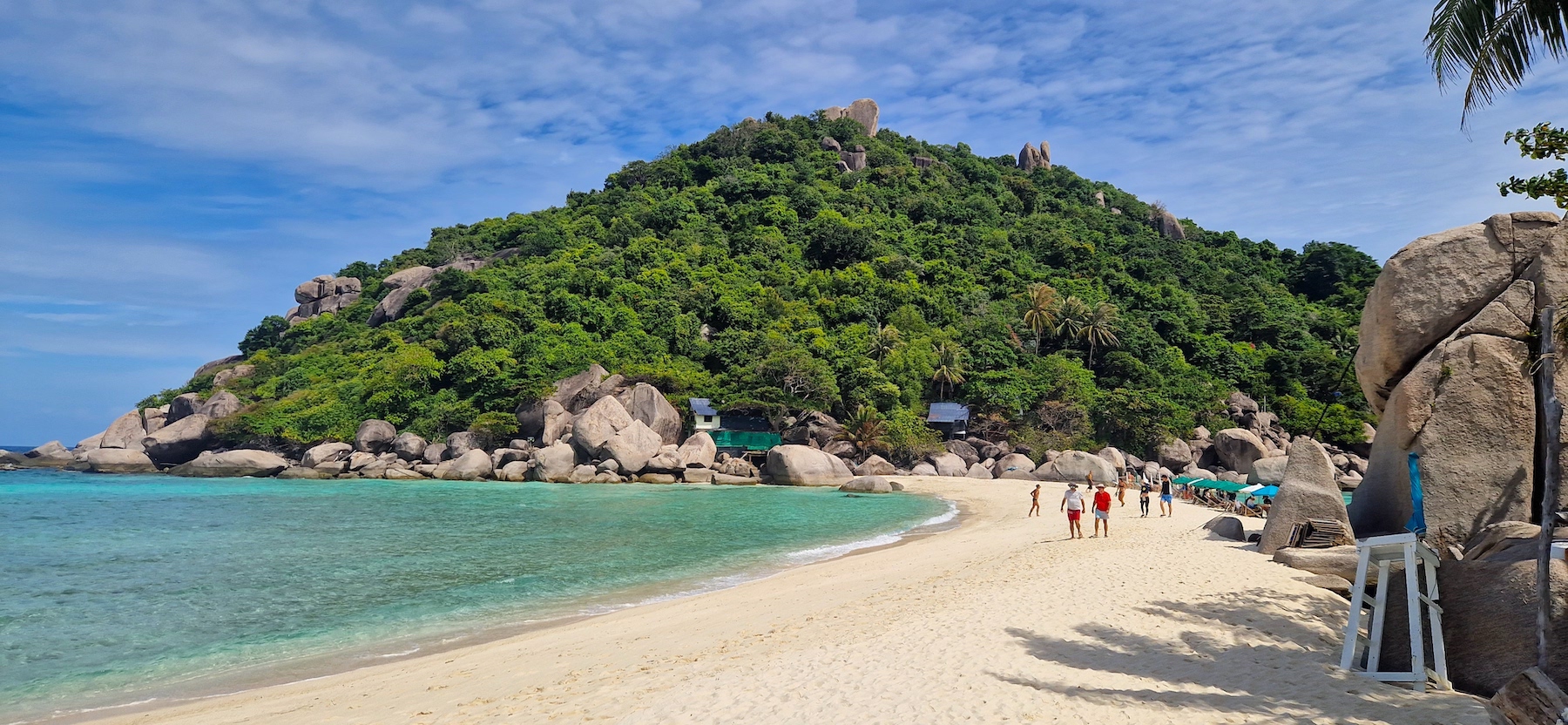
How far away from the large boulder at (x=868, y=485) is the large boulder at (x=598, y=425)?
12766mm

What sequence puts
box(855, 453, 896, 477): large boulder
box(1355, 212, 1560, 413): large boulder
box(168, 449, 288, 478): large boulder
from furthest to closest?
box(168, 449, 288, 478): large boulder → box(855, 453, 896, 477): large boulder → box(1355, 212, 1560, 413): large boulder

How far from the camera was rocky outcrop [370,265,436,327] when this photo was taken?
59094 mm

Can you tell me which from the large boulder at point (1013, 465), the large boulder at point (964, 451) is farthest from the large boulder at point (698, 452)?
the large boulder at point (1013, 465)

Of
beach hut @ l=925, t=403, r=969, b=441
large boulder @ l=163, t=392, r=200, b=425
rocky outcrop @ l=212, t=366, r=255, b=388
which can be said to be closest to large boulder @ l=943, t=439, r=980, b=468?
beach hut @ l=925, t=403, r=969, b=441

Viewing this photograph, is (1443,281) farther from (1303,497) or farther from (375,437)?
(375,437)

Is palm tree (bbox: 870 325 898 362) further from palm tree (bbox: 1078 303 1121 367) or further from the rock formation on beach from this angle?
the rock formation on beach

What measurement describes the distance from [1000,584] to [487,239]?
68165 millimetres

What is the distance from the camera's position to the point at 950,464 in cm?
4106

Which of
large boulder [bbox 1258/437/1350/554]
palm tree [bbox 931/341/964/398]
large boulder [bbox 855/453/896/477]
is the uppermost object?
palm tree [bbox 931/341/964/398]

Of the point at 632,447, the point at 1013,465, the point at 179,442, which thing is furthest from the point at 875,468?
the point at 179,442

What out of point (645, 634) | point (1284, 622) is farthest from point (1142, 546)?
point (645, 634)

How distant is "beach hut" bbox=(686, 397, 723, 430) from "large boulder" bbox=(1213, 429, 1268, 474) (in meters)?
26.7

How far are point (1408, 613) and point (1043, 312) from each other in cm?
4873

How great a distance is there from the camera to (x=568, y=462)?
38.9 meters
